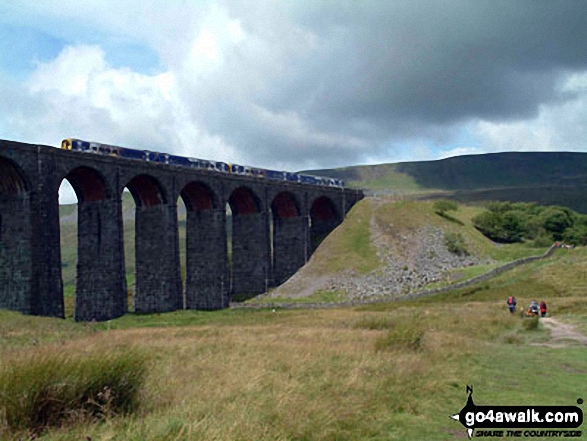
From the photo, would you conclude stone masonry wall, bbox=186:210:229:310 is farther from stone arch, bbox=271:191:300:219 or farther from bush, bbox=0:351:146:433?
bush, bbox=0:351:146:433

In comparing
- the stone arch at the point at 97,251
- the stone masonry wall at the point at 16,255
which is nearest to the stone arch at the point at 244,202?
the stone arch at the point at 97,251

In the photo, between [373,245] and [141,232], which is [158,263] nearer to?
[141,232]

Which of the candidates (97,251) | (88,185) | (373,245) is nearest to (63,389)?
(97,251)

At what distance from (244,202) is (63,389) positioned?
56.6 m

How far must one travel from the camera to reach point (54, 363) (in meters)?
8.19

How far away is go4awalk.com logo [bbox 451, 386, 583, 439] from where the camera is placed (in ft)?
28.9

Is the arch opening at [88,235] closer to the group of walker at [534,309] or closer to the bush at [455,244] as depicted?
the group of walker at [534,309]

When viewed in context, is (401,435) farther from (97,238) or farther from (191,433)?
(97,238)

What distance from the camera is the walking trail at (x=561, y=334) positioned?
817 inches

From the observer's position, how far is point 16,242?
39.2 meters

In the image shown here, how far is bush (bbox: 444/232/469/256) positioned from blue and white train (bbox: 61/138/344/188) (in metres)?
17.2

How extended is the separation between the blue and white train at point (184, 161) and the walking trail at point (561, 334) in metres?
35.8

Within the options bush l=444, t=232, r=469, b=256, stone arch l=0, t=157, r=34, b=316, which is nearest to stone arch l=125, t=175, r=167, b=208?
stone arch l=0, t=157, r=34, b=316

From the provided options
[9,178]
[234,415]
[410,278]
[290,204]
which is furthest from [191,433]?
[290,204]
